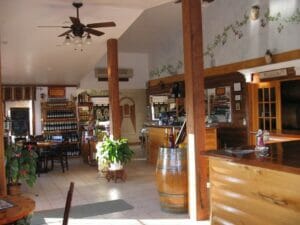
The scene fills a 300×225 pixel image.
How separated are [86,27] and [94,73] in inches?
248

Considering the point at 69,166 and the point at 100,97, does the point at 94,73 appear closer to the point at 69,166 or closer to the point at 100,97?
the point at 100,97

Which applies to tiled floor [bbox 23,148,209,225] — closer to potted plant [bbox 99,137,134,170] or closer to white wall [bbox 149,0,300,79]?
potted plant [bbox 99,137,134,170]

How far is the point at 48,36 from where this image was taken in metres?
7.55

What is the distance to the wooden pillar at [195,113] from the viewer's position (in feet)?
14.6

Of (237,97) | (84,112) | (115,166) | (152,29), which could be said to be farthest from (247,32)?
(84,112)

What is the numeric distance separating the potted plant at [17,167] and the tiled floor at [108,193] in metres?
0.47

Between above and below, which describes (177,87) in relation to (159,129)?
above

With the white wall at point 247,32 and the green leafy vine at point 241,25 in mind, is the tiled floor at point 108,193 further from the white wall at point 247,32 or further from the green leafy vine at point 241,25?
the green leafy vine at point 241,25

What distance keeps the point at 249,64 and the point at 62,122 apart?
626cm

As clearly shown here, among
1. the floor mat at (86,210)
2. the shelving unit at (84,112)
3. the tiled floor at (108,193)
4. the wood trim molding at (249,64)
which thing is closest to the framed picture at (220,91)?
the wood trim molding at (249,64)

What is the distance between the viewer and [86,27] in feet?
19.9

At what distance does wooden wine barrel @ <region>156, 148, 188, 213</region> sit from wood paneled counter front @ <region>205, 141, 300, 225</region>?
1270mm

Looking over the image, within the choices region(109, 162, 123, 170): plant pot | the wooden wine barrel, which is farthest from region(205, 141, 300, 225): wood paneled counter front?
region(109, 162, 123, 170): plant pot

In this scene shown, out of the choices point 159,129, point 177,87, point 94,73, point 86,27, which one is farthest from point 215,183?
point 94,73
